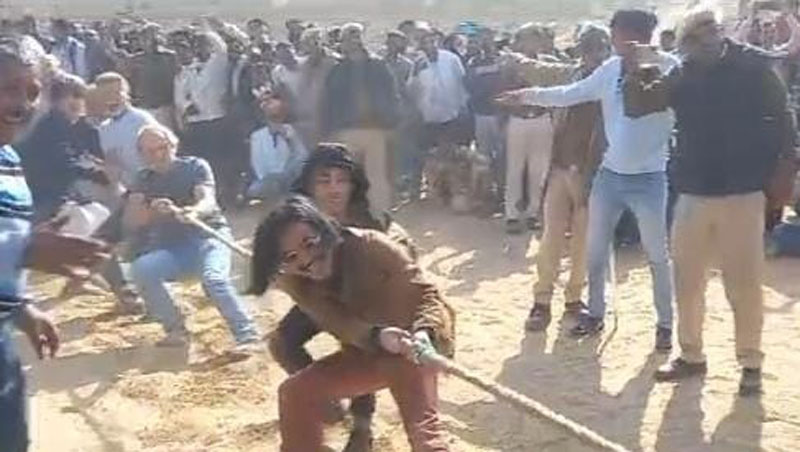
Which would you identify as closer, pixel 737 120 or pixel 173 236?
pixel 737 120

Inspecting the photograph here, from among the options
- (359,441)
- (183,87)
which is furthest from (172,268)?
(183,87)

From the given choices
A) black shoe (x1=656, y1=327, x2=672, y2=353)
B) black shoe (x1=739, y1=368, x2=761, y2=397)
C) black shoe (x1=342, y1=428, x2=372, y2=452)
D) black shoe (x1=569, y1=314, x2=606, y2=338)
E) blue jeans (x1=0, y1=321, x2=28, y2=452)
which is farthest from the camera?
black shoe (x1=569, y1=314, x2=606, y2=338)

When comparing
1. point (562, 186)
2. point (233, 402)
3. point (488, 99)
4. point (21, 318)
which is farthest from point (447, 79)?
point (21, 318)

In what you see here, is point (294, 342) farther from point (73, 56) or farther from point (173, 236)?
point (73, 56)

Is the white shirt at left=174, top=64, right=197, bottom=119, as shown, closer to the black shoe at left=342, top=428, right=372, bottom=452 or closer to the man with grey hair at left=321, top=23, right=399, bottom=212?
the man with grey hair at left=321, top=23, right=399, bottom=212

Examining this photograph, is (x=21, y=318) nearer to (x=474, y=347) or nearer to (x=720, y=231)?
(x=720, y=231)

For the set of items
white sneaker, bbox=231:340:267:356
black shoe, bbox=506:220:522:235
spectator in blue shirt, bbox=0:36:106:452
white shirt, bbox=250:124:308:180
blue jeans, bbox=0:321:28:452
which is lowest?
black shoe, bbox=506:220:522:235

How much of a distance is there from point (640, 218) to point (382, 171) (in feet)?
14.5

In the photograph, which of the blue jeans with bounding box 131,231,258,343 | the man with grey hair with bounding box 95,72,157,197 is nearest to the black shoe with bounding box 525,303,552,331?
the blue jeans with bounding box 131,231,258,343

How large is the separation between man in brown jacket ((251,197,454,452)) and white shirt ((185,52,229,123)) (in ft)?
25.2

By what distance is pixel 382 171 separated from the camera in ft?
37.2

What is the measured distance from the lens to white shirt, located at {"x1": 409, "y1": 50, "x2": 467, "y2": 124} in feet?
41.7

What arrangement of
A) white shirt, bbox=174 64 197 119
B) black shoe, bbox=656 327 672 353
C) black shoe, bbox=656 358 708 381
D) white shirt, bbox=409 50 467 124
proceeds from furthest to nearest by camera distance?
white shirt, bbox=409 50 467 124
white shirt, bbox=174 64 197 119
black shoe, bbox=656 327 672 353
black shoe, bbox=656 358 708 381

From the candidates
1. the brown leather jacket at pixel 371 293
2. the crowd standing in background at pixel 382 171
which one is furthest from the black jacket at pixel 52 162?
the brown leather jacket at pixel 371 293
